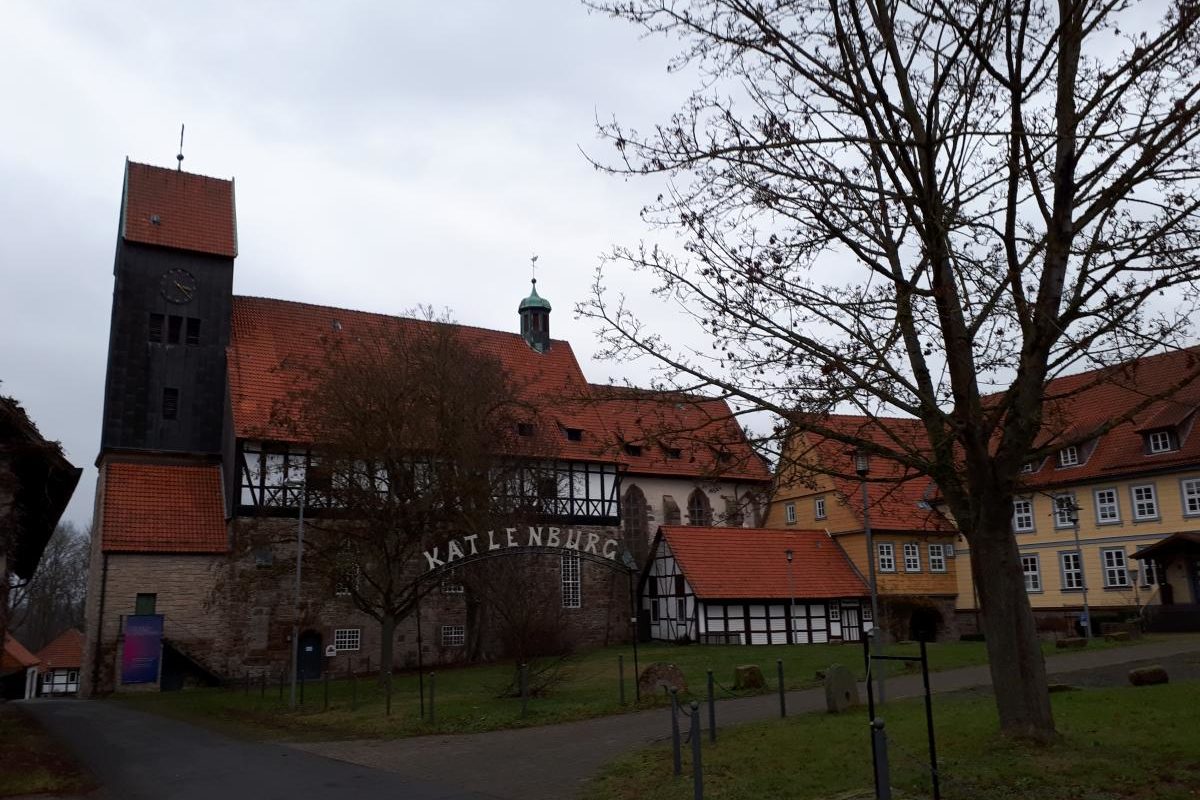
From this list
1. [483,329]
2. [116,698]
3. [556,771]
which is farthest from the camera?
[483,329]

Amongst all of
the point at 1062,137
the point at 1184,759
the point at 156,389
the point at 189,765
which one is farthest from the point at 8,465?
the point at 156,389

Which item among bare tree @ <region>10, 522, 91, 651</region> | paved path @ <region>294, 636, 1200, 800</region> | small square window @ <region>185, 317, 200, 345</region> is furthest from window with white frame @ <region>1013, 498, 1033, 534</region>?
bare tree @ <region>10, 522, 91, 651</region>

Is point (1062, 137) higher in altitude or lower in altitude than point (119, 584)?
higher

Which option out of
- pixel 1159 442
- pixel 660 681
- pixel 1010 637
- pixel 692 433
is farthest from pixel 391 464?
pixel 1159 442

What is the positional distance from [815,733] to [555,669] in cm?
1005

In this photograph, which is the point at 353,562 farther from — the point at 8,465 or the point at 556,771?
the point at 556,771

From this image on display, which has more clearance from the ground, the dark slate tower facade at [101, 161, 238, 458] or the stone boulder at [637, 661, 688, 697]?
the dark slate tower facade at [101, 161, 238, 458]

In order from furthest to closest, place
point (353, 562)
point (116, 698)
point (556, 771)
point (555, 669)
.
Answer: point (116, 698), point (353, 562), point (555, 669), point (556, 771)

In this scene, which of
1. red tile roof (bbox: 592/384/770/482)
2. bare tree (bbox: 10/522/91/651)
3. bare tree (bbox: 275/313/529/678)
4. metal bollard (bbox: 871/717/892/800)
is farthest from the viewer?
bare tree (bbox: 10/522/91/651)

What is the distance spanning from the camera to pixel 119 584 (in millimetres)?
33562

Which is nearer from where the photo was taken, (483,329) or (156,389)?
(156,389)

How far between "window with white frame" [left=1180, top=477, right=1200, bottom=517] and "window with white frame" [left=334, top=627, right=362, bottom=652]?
3012cm

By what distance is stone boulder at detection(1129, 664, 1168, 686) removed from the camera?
53.1 ft

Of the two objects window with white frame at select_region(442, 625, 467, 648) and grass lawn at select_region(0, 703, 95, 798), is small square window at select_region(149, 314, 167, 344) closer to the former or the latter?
window with white frame at select_region(442, 625, 467, 648)
